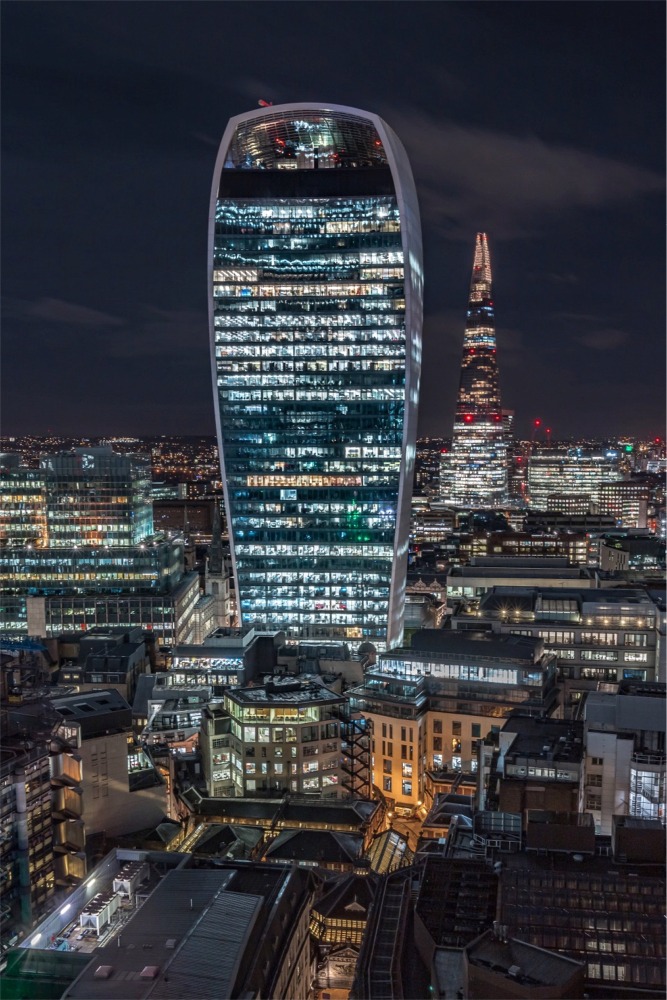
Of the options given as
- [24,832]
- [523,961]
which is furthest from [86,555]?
[523,961]

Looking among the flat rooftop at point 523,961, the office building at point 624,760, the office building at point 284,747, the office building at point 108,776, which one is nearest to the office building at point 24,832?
the office building at point 108,776

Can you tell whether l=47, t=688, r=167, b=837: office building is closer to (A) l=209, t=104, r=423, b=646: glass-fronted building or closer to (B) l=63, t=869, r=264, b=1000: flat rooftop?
(B) l=63, t=869, r=264, b=1000: flat rooftop

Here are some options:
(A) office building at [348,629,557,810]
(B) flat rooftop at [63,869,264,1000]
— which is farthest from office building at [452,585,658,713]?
(B) flat rooftop at [63,869,264,1000]

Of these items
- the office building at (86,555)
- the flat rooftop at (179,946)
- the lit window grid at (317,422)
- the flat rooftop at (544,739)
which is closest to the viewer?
the flat rooftop at (179,946)

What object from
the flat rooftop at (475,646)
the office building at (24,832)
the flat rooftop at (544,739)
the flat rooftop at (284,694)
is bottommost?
the office building at (24,832)

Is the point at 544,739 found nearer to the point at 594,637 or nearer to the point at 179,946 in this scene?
the point at 179,946

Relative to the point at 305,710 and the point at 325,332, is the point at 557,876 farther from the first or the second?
the point at 325,332

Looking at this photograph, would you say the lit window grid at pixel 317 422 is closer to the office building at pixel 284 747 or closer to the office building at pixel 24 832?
the office building at pixel 284 747

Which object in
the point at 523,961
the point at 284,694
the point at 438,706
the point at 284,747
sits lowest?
the point at 284,747

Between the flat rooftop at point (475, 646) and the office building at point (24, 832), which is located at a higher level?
the flat rooftop at point (475, 646)
